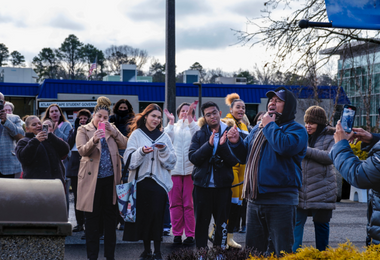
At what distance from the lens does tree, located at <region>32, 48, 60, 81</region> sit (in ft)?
196

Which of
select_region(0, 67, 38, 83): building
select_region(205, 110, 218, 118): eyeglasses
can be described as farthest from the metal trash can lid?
select_region(0, 67, 38, 83): building

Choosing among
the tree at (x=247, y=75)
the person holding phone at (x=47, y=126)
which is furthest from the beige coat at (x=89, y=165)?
the tree at (x=247, y=75)

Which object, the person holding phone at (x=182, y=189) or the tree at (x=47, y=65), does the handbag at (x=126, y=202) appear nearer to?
the person holding phone at (x=182, y=189)

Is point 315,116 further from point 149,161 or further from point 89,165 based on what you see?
point 89,165

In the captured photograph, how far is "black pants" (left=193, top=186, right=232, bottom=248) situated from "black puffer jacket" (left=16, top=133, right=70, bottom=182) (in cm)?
204

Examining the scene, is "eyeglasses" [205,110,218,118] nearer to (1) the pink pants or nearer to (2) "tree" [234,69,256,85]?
(1) the pink pants

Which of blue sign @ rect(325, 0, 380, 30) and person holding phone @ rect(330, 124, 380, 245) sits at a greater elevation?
blue sign @ rect(325, 0, 380, 30)

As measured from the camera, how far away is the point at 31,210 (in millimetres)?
2785

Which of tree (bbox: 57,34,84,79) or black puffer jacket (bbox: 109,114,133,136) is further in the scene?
tree (bbox: 57,34,84,79)

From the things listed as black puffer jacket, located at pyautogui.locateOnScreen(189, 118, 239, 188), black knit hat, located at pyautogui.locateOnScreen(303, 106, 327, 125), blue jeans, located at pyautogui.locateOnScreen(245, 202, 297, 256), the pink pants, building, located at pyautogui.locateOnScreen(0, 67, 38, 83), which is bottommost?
→ the pink pants

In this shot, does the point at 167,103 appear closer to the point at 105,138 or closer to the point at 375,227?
the point at 105,138

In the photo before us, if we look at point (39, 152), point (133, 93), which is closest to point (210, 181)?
point (39, 152)

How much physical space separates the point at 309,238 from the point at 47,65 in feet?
A: 196

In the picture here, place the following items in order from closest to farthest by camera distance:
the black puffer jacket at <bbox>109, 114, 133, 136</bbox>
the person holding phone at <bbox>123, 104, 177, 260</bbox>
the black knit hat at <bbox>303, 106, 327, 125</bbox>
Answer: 1. the black knit hat at <bbox>303, 106, 327, 125</bbox>
2. the person holding phone at <bbox>123, 104, 177, 260</bbox>
3. the black puffer jacket at <bbox>109, 114, 133, 136</bbox>
